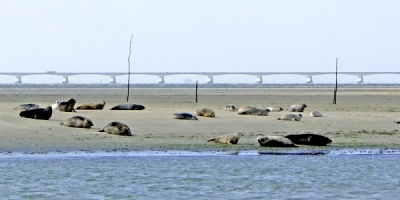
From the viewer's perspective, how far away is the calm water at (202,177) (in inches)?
425

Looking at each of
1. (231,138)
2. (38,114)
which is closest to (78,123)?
(38,114)

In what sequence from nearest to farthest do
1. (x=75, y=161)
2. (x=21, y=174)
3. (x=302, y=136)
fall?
(x=21, y=174)
(x=75, y=161)
(x=302, y=136)

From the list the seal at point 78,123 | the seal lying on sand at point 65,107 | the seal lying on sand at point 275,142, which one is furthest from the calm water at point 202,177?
the seal lying on sand at point 65,107

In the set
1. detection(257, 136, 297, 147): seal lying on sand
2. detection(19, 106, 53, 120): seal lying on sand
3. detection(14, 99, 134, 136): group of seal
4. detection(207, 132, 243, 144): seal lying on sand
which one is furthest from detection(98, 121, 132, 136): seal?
detection(257, 136, 297, 147): seal lying on sand

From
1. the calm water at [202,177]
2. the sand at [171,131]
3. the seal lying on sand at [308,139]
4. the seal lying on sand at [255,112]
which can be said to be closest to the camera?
the calm water at [202,177]

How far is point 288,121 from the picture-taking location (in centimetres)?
2125

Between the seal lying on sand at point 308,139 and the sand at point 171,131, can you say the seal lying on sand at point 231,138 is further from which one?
the seal lying on sand at point 308,139

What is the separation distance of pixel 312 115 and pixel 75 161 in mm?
11254

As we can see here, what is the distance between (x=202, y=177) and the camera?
40.5 feet

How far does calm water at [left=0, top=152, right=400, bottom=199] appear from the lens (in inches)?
425

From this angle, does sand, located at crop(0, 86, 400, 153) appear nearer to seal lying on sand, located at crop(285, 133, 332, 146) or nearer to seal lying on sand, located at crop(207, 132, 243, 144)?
seal lying on sand, located at crop(207, 132, 243, 144)

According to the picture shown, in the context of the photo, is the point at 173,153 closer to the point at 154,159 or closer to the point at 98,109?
the point at 154,159

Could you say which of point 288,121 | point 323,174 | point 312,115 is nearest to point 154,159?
point 323,174

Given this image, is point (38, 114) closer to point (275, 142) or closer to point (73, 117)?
point (73, 117)
